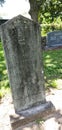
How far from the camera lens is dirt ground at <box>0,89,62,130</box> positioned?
145 inches

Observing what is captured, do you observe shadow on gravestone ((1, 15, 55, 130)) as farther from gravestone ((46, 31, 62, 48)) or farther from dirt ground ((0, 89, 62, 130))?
gravestone ((46, 31, 62, 48))

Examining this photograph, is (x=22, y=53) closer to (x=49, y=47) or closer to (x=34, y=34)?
(x=34, y=34)

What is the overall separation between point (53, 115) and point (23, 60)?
1279mm

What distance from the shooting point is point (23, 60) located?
11.9 feet

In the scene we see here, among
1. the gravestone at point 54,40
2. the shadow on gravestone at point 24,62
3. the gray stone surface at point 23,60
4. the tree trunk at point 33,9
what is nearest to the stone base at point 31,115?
the shadow on gravestone at point 24,62

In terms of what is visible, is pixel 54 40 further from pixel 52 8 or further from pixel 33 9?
pixel 52 8

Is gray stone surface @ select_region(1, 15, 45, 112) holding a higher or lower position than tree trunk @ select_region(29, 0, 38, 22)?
lower

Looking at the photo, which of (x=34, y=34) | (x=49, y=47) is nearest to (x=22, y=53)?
(x=34, y=34)

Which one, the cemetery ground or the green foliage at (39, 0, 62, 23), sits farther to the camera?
the green foliage at (39, 0, 62, 23)

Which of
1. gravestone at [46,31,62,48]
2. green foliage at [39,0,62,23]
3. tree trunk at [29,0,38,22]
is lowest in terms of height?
gravestone at [46,31,62,48]

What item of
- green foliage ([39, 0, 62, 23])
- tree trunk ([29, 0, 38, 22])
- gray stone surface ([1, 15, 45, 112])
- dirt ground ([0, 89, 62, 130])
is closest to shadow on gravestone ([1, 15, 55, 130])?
gray stone surface ([1, 15, 45, 112])

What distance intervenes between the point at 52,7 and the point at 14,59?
21.6 m

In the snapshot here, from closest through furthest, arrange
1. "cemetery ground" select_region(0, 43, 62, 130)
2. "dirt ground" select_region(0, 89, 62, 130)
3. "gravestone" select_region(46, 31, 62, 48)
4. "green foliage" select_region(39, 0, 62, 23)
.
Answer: "dirt ground" select_region(0, 89, 62, 130), "cemetery ground" select_region(0, 43, 62, 130), "gravestone" select_region(46, 31, 62, 48), "green foliage" select_region(39, 0, 62, 23)

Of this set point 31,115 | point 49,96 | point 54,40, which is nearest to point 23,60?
point 31,115
